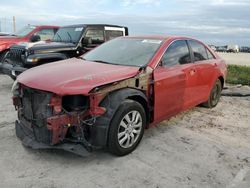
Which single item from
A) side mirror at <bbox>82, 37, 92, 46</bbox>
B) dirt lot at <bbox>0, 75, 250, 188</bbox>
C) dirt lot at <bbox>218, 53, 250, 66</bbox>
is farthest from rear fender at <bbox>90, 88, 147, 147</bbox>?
dirt lot at <bbox>218, 53, 250, 66</bbox>

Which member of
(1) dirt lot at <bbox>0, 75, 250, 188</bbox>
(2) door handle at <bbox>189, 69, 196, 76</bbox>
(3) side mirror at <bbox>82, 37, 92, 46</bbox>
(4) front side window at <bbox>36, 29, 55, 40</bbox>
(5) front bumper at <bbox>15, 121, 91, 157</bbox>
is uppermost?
(4) front side window at <bbox>36, 29, 55, 40</bbox>

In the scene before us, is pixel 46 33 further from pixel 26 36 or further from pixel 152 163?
pixel 152 163

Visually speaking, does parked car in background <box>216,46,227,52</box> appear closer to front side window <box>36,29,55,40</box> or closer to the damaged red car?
front side window <box>36,29,55,40</box>

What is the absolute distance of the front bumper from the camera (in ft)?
11.7

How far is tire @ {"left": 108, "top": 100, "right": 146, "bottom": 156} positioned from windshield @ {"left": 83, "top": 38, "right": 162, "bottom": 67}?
80cm

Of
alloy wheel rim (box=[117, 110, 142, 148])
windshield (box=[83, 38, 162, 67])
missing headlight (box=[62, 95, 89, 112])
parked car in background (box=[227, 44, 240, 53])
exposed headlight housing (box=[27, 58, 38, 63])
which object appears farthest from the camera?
parked car in background (box=[227, 44, 240, 53])

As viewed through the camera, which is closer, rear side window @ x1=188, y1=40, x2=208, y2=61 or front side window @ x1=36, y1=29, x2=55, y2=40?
rear side window @ x1=188, y1=40, x2=208, y2=61

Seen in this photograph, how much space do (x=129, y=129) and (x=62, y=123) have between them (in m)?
0.94

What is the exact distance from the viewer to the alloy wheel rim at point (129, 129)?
3.91 meters

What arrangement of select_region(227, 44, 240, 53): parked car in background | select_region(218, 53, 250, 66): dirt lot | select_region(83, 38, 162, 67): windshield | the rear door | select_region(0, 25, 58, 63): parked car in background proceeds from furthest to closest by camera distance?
select_region(227, 44, 240, 53): parked car in background
select_region(218, 53, 250, 66): dirt lot
select_region(0, 25, 58, 63): parked car in background
select_region(83, 38, 162, 67): windshield
the rear door

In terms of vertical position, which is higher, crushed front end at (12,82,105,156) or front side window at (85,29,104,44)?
front side window at (85,29,104,44)

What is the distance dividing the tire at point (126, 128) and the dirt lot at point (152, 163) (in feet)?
0.48

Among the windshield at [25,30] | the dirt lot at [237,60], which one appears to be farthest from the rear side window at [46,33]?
the dirt lot at [237,60]

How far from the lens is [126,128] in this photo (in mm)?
3963
